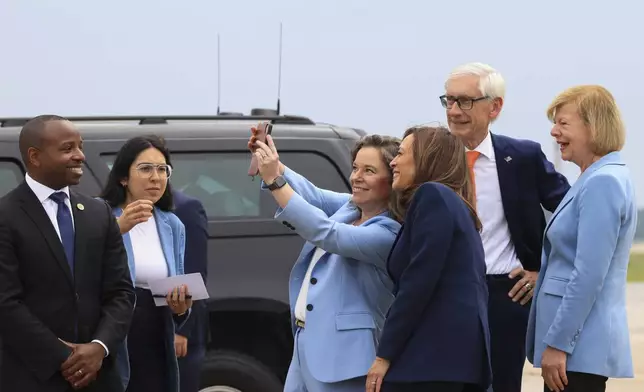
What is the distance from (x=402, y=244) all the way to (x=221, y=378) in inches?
92.8

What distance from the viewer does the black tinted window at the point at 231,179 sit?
693 centimetres

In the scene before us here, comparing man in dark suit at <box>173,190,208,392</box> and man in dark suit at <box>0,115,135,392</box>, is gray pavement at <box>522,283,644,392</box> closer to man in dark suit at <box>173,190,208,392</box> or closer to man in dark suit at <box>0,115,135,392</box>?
man in dark suit at <box>173,190,208,392</box>

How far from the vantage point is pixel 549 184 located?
18.2ft

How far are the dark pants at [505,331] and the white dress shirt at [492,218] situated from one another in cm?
6

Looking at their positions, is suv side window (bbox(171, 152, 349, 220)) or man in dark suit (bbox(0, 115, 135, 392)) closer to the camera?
man in dark suit (bbox(0, 115, 135, 392))

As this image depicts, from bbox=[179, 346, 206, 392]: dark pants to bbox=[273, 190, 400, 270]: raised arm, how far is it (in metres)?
1.50

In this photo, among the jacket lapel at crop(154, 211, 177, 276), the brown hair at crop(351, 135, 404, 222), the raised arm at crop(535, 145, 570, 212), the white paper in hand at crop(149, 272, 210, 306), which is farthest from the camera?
the jacket lapel at crop(154, 211, 177, 276)

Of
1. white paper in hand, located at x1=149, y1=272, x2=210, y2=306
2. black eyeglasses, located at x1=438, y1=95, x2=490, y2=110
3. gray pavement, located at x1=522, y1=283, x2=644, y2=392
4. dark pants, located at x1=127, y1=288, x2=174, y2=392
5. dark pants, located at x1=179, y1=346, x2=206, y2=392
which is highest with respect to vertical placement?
black eyeglasses, located at x1=438, y1=95, x2=490, y2=110

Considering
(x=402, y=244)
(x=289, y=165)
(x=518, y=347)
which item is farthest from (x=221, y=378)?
(x=402, y=244)

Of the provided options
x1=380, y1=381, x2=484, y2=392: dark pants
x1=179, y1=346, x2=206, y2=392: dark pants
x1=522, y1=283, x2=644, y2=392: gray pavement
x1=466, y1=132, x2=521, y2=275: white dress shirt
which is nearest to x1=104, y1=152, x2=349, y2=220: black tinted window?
x1=179, y1=346, x2=206, y2=392: dark pants

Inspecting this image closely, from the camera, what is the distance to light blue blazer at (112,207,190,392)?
572 cm

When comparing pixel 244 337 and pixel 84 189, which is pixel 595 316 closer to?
pixel 244 337

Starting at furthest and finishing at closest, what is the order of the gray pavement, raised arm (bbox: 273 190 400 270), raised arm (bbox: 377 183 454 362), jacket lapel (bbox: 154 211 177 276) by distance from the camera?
the gray pavement, jacket lapel (bbox: 154 211 177 276), raised arm (bbox: 273 190 400 270), raised arm (bbox: 377 183 454 362)

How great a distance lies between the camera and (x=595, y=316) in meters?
4.71
